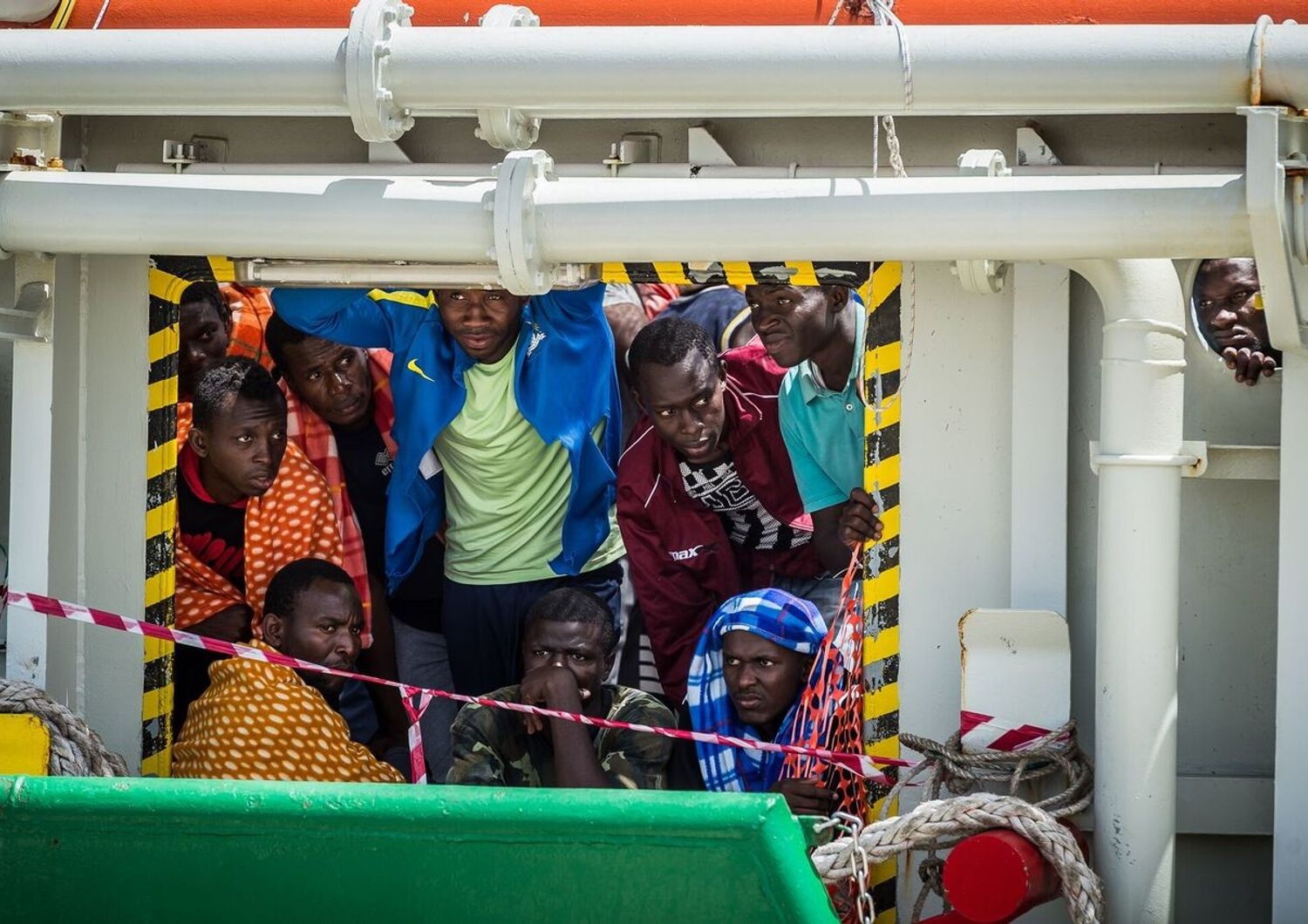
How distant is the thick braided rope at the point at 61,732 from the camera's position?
4.26m

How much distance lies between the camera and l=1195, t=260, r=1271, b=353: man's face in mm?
4379

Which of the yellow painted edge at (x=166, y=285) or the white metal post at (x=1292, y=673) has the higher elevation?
the yellow painted edge at (x=166, y=285)

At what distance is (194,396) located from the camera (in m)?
5.66

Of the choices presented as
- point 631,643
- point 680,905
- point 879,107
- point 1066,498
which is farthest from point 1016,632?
point 631,643

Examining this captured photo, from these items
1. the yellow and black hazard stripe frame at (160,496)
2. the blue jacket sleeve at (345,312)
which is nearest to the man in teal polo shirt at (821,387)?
the blue jacket sleeve at (345,312)

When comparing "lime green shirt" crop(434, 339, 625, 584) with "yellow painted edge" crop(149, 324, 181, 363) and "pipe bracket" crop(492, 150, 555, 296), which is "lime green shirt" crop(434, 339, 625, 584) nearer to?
"yellow painted edge" crop(149, 324, 181, 363)

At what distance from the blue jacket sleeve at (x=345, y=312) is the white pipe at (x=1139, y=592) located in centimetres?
214

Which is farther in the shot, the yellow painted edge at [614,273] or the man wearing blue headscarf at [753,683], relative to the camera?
the man wearing blue headscarf at [753,683]

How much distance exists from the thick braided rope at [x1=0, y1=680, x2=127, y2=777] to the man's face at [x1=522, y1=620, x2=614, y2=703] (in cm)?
126

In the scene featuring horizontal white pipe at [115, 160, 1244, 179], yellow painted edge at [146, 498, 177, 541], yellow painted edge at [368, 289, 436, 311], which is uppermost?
horizontal white pipe at [115, 160, 1244, 179]

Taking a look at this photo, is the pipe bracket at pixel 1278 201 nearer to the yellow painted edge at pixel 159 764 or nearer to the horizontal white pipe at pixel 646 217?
the horizontal white pipe at pixel 646 217

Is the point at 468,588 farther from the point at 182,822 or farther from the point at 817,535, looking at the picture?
the point at 182,822

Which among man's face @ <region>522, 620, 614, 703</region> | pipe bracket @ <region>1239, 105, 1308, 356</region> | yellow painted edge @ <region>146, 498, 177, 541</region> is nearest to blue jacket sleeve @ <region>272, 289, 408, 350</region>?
yellow painted edge @ <region>146, 498, 177, 541</region>

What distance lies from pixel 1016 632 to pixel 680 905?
1.61 m
